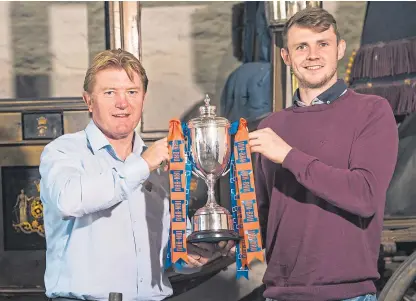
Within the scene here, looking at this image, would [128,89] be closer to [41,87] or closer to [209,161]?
[209,161]

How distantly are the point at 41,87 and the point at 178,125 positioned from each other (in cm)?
320

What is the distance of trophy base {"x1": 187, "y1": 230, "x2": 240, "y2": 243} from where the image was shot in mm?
2908

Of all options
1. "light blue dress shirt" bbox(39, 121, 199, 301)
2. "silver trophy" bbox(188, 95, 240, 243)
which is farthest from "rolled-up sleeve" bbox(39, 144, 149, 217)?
"silver trophy" bbox(188, 95, 240, 243)

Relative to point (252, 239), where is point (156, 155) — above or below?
above

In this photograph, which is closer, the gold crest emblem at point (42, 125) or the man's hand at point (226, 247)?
the man's hand at point (226, 247)

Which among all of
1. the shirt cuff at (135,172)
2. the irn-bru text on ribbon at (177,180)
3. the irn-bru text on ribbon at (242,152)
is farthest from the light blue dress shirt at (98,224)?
the irn-bru text on ribbon at (242,152)

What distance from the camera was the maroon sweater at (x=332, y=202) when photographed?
2643mm

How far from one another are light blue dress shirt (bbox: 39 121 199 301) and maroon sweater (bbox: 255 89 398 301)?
369 mm

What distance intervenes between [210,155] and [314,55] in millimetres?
425

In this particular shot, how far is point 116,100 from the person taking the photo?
2934 millimetres

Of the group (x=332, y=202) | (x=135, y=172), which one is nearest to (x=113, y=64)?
(x=135, y=172)

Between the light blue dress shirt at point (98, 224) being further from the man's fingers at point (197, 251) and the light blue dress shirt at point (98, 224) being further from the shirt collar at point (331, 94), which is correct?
the shirt collar at point (331, 94)

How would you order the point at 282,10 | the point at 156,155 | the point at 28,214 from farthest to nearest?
the point at 28,214
the point at 282,10
the point at 156,155

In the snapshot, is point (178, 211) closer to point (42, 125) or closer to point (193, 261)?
point (193, 261)
